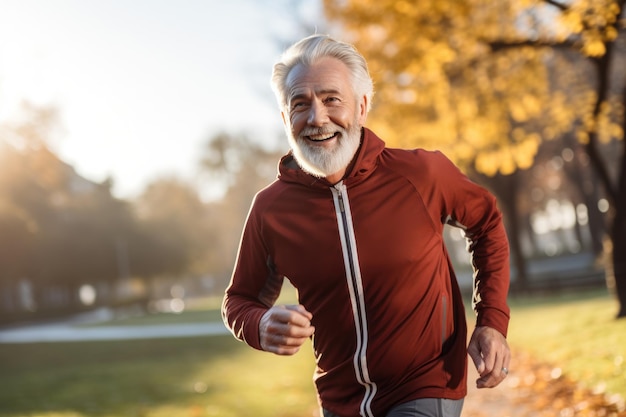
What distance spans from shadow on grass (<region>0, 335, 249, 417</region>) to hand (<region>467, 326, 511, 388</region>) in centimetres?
880

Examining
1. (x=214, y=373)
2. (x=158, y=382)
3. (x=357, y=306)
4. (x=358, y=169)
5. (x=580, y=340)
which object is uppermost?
(x=358, y=169)

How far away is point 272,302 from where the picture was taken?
3.50m

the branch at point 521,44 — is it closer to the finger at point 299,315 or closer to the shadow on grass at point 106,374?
the shadow on grass at point 106,374

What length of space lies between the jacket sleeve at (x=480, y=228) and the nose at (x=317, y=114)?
465 mm

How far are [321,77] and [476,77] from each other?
1120 cm

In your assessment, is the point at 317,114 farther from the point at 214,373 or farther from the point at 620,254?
the point at 214,373

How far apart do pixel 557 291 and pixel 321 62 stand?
2218cm

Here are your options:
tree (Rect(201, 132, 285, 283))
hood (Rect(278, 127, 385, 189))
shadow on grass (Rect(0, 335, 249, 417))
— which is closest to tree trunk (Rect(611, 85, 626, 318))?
shadow on grass (Rect(0, 335, 249, 417))

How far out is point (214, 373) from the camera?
49.4 feet

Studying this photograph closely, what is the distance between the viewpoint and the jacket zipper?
3.13 m

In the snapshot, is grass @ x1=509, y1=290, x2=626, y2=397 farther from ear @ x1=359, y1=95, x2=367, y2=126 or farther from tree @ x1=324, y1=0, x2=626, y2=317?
ear @ x1=359, y1=95, x2=367, y2=126

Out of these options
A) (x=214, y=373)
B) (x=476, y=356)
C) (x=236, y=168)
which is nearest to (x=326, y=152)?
(x=476, y=356)

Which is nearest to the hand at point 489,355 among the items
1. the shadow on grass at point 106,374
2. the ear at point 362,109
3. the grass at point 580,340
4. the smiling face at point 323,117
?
the smiling face at point 323,117

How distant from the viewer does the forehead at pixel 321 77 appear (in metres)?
3.22
